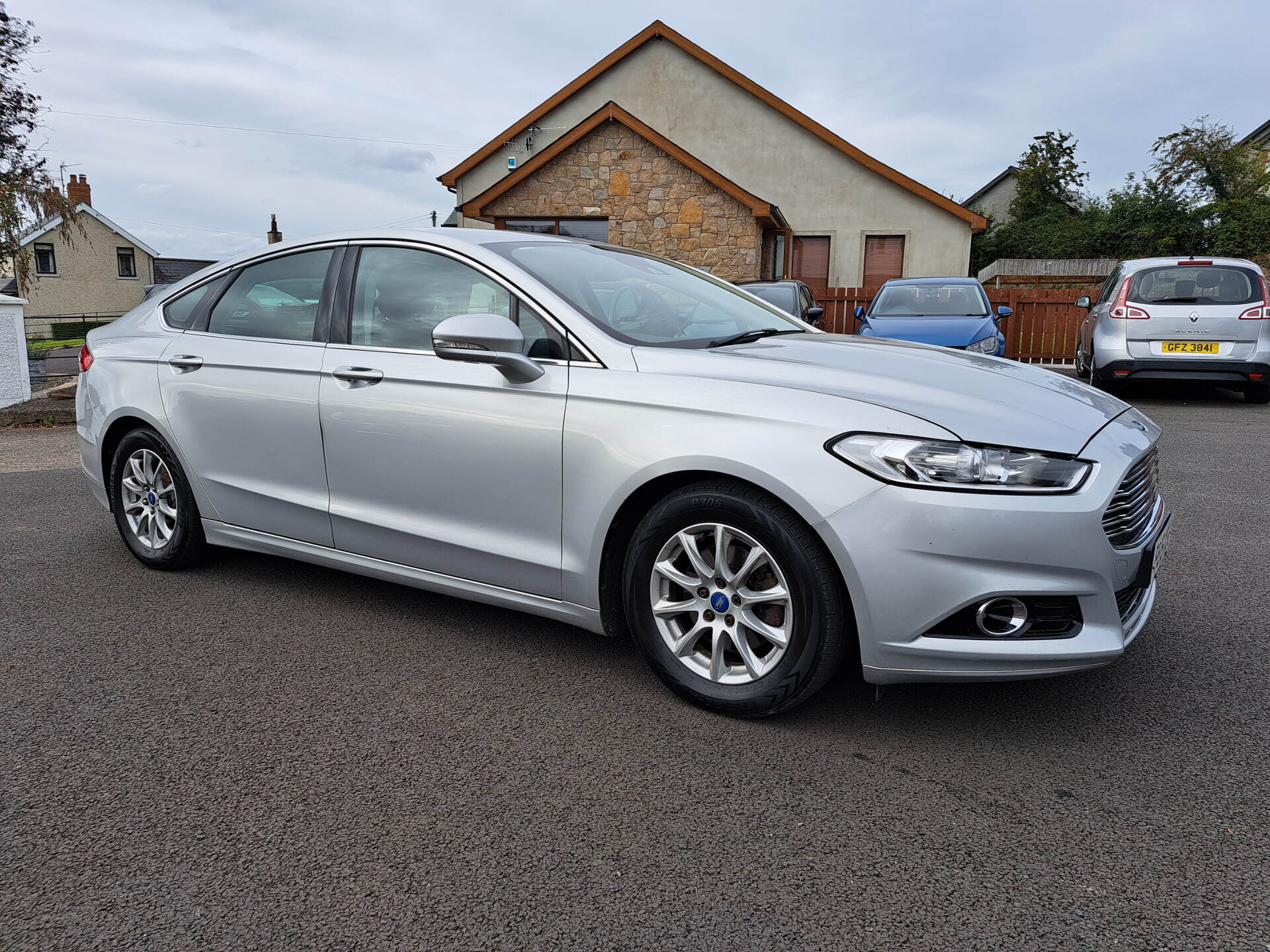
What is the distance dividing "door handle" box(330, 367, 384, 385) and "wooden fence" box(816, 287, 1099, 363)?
1521 centimetres

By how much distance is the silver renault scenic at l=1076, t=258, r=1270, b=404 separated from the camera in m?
10.2

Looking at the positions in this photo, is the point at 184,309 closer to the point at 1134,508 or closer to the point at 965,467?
the point at 965,467

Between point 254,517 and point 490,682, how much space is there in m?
1.50

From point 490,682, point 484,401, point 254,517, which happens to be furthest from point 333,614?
point 484,401

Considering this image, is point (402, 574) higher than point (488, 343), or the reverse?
point (488, 343)

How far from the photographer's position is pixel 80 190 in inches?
1917

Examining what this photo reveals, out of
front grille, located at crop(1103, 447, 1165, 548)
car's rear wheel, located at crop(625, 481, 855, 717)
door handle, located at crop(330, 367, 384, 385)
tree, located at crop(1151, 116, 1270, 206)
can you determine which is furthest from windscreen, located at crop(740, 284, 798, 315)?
tree, located at crop(1151, 116, 1270, 206)

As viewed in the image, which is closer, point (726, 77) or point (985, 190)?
point (726, 77)

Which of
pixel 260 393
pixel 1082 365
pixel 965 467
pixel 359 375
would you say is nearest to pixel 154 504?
pixel 260 393

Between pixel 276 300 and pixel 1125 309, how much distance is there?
9574 millimetres

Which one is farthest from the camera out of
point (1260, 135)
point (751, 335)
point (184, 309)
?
point (1260, 135)

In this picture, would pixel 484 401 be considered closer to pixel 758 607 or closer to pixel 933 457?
pixel 758 607

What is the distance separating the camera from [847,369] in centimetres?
296

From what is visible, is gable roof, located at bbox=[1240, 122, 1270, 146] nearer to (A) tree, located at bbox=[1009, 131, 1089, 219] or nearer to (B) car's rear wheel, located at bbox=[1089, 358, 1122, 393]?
(A) tree, located at bbox=[1009, 131, 1089, 219]
